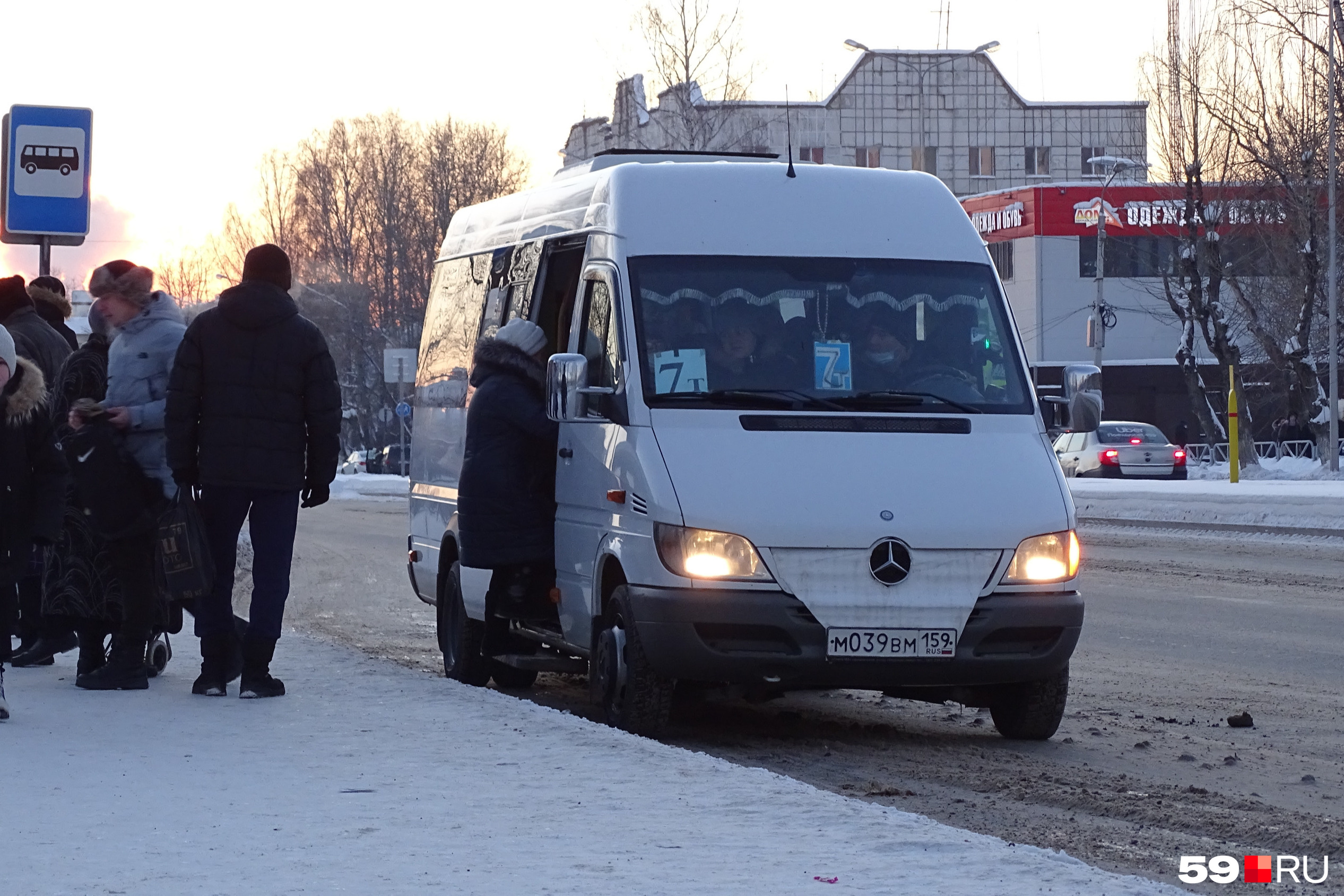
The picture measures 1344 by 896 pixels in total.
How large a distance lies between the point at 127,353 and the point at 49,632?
1.80m

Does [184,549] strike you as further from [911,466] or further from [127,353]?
[911,466]

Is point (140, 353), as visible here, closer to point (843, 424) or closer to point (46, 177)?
point (843, 424)

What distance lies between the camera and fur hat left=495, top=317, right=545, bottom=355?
Answer: 9.37 meters

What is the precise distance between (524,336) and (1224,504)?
2092cm

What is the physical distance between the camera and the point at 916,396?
27.9 ft

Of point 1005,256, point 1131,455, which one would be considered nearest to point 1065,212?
point 1005,256

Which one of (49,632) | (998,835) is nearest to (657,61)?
(49,632)

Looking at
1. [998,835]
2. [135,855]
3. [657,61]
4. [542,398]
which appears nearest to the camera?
[135,855]

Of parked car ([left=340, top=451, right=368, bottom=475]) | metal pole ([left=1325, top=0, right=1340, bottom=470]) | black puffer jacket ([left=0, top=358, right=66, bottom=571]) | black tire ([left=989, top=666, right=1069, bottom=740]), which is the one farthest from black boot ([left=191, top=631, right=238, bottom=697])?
parked car ([left=340, top=451, right=368, bottom=475])

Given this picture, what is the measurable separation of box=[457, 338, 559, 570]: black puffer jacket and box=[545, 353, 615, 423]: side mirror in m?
0.39

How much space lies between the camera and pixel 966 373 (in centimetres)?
870

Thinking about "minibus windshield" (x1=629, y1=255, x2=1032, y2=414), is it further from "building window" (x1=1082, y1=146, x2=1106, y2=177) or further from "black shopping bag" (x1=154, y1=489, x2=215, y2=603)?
"building window" (x1=1082, y1=146, x2=1106, y2=177)

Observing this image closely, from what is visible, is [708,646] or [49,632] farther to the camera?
[49,632]

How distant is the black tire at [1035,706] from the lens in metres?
8.39
